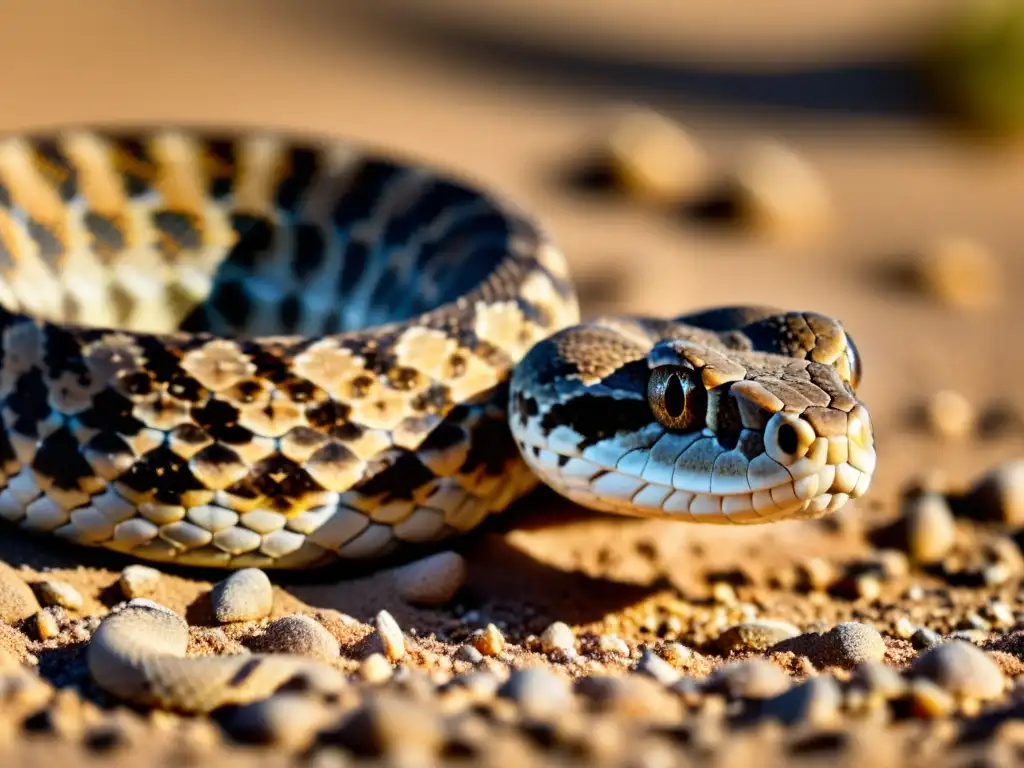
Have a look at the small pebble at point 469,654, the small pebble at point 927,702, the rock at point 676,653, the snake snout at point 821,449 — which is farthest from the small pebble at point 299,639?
the small pebble at point 927,702

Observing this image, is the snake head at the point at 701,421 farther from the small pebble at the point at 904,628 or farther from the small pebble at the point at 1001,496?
the small pebble at the point at 1001,496

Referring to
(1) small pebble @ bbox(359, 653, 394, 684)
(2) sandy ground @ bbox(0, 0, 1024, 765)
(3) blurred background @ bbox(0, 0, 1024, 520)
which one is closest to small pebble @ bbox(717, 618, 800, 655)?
(2) sandy ground @ bbox(0, 0, 1024, 765)

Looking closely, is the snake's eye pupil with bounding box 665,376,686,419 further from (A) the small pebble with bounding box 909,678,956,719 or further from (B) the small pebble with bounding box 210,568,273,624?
(B) the small pebble with bounding box 210,568,273,624

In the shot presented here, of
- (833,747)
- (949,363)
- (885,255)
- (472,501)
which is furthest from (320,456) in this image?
(885,255)

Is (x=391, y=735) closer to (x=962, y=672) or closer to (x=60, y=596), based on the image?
(x=962, y=672)

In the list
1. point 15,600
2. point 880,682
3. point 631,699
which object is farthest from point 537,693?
point 15,600

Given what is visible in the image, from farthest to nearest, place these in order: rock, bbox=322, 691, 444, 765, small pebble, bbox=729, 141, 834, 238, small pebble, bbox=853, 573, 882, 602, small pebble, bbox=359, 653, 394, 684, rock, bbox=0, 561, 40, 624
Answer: small pebble, bbox=729, 141, 834, 238, small pebble, bbox=853, 573, 882, 602, rock, bbox=0, 561, 40, 624, small pebble, bbox=359, 653, 394, 684, rock, bbox=322, 691, 444, 765

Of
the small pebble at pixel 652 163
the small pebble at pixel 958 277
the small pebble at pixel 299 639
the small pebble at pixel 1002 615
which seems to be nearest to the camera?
the small pebble at pixel 299 639
